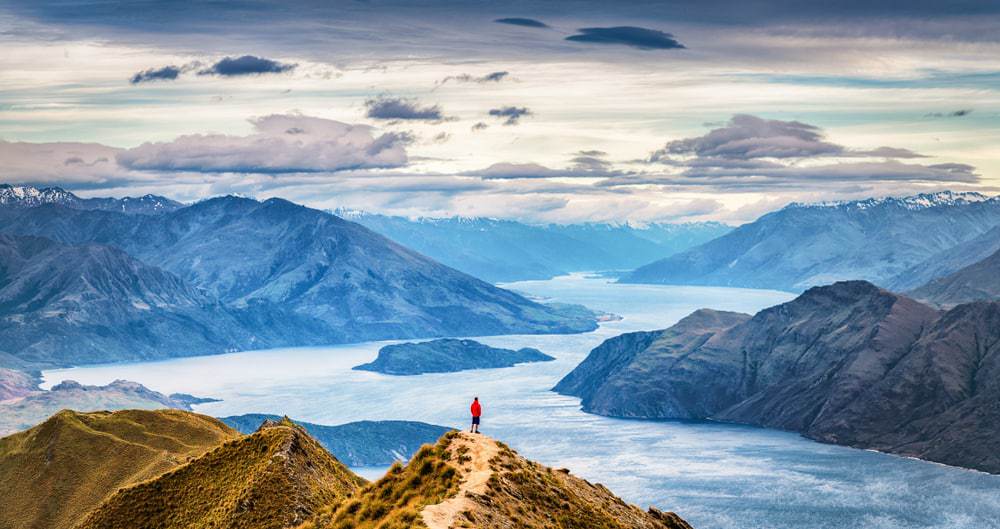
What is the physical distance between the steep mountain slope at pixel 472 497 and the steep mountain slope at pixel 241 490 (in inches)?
851

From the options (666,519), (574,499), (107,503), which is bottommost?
(107,503)

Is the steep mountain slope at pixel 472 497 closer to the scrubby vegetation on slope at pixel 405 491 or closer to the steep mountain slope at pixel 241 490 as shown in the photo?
the scrubby vegetation on slope at pixel 405 491

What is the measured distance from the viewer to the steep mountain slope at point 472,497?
260 feet

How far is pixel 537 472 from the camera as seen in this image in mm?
92625

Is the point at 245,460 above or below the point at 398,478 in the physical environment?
below

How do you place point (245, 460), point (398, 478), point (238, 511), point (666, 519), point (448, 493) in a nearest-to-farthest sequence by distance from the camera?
point (448, 493)
point (398, 478)
point (666, 519)
point (238, 511)
point (245, 460)

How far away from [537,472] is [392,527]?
1879cm

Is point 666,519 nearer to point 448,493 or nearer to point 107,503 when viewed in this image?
point 448,493

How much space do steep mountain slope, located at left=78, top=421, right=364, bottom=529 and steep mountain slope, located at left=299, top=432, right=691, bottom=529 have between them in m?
21.6

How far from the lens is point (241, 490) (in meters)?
123

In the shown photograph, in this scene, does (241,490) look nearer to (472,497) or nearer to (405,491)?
(405,491)

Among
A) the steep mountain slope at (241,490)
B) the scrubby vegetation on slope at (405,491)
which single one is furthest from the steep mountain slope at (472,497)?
the steep mountain slope at (241,490)

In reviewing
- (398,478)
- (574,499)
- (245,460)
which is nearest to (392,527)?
(398,478)

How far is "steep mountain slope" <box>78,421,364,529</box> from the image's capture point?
388 ft
